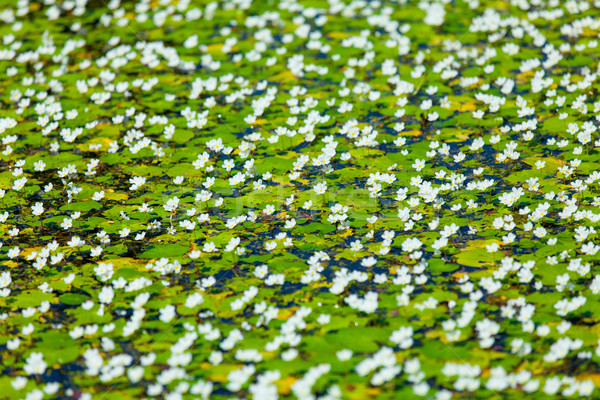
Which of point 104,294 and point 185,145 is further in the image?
point 185,145

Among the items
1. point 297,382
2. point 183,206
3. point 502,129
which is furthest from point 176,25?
point 297,382

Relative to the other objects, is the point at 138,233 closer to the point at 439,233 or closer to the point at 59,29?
the point at 439,233

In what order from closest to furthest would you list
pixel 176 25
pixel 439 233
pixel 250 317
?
1. pixel 250 317
2. pixel 439 233
3. pixel 176 25

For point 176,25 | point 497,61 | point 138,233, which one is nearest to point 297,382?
point 138,233

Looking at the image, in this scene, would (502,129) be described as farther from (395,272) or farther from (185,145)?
(185,145)

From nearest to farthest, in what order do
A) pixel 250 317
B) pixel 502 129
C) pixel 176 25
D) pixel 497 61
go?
pixel 250 317 < pixel 502 129 < pixel 497 61 < pixel 176 25

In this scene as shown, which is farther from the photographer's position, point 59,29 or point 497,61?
point 59,29

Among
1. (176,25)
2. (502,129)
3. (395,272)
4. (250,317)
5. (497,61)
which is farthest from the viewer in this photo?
(176,25)

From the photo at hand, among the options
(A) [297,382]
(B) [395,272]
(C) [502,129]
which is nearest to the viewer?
(A) [297,382]
